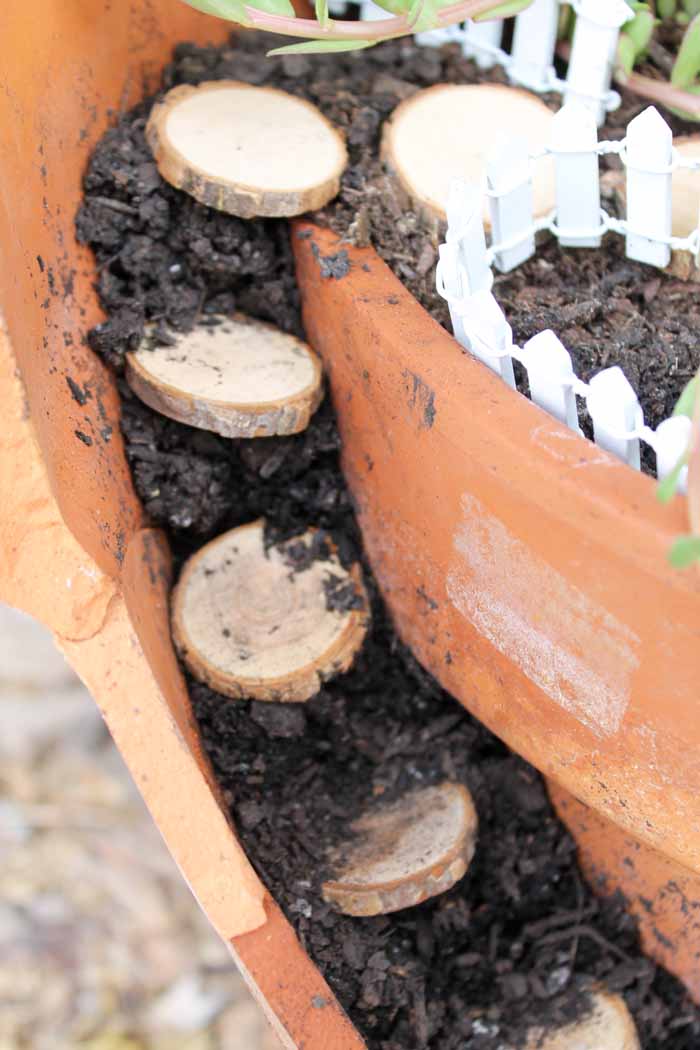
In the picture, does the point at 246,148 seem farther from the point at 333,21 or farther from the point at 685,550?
the point at 685,550

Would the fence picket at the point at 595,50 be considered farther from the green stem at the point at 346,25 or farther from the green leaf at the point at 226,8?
the green leaf at the point at 226,8

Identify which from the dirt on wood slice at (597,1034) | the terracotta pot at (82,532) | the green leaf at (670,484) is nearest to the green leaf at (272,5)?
the terracotta pot at (82,532)

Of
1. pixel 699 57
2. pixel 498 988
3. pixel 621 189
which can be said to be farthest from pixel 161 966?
pixel 699 57

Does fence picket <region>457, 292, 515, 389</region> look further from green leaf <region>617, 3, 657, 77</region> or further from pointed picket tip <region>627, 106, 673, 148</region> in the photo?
green leaf <region>617, 3, 657, 77</region>

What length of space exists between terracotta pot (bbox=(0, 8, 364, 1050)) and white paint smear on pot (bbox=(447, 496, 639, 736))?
0.38m

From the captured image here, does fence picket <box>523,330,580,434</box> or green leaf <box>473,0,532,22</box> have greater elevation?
green leaf <box>473,0,532,22</box>

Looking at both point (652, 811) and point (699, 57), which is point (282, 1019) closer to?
point (652, 811)

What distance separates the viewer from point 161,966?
1.91m

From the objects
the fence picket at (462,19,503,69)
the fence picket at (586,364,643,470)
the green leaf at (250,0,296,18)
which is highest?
the green leaf at (250,0,296,18)

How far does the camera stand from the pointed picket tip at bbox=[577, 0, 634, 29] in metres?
1.61

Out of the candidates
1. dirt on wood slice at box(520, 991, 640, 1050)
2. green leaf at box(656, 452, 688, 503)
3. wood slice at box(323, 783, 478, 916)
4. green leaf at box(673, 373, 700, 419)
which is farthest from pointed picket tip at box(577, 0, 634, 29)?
dirt on wood slice at box(520, 991, 640, 1050)

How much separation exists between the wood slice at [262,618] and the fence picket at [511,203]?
48 centimetres

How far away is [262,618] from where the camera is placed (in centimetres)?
151

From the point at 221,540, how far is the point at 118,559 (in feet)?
0.77
